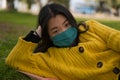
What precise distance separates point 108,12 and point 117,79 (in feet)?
201

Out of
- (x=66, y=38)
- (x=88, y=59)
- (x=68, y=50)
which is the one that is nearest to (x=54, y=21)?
(x=66, y=38)

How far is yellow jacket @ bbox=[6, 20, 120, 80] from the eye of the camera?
164 inches

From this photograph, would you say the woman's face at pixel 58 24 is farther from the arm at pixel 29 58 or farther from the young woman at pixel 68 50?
the arm at pixel 29 58

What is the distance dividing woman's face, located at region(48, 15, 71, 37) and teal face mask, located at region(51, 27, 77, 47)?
0.04 meters

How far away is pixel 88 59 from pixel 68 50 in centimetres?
23

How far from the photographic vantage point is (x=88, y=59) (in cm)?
417

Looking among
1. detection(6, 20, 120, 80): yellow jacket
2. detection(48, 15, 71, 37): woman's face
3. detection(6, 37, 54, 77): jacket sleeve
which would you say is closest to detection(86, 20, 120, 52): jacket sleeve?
detection(6, 20, 120, 80): yellow jacket

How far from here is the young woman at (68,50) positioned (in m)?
4.11

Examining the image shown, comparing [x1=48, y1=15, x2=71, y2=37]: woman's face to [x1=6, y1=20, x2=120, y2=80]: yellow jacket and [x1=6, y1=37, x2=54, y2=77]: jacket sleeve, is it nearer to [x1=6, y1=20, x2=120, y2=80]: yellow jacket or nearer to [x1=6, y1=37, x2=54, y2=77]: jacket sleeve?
[x1=6, y1=20, x2=120, y2=80]: yellow jacket

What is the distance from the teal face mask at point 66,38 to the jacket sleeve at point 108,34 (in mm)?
237

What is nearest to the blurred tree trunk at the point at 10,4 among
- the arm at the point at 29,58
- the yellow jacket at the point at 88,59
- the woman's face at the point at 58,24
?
the arm at the point at 29,58

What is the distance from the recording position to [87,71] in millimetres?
4164

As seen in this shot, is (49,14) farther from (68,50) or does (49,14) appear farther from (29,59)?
(29,59)

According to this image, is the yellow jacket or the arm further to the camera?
the arm
